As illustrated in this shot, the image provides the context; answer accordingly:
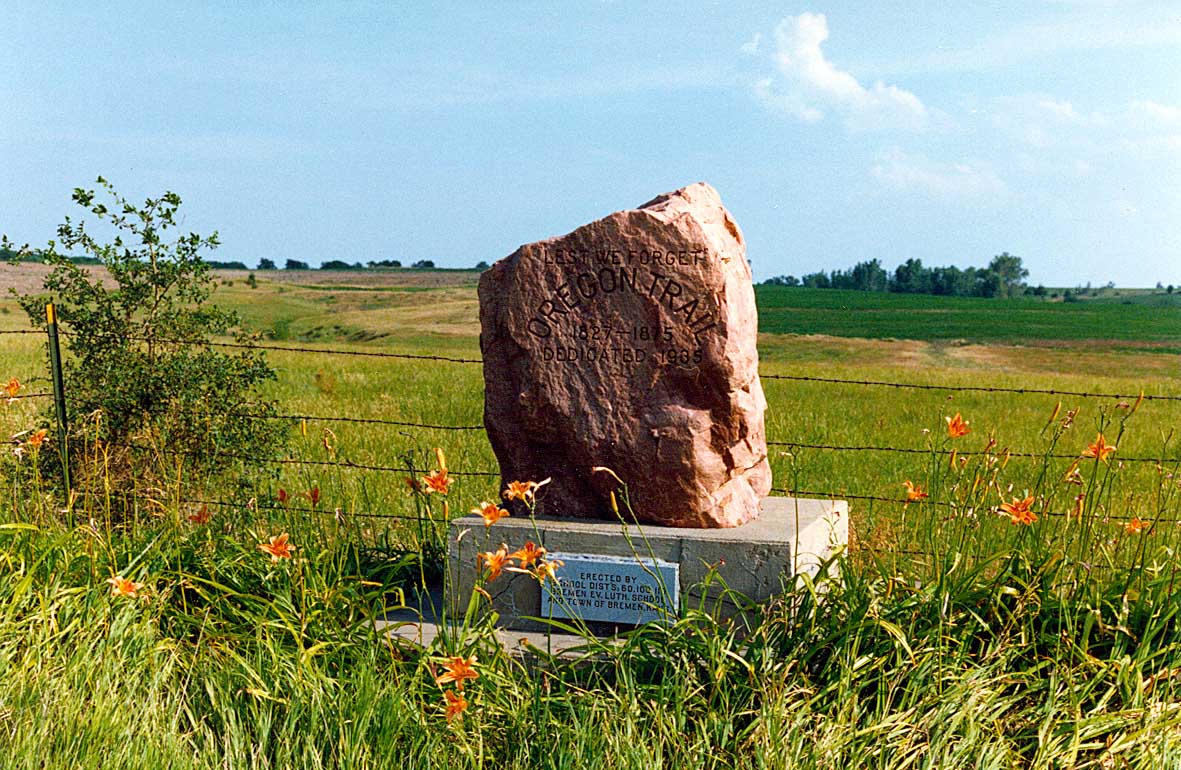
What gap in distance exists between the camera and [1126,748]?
386 cm

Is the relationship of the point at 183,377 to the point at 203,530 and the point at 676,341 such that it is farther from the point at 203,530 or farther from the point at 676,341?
the point at 676,341

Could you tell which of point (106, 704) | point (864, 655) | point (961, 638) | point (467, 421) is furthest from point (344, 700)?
point (467, 421)

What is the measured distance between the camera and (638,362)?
521 centimetres

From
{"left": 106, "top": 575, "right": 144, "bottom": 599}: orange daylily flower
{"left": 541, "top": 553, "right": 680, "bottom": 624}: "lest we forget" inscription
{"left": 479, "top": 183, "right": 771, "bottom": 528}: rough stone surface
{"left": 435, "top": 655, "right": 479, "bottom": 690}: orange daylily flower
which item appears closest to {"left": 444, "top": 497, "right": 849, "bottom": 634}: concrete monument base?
{"left": 541, "top": 553, "right": 680, "bottom": 624}: "lest we forget" inscription

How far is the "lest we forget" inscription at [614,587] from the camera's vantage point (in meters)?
4.96

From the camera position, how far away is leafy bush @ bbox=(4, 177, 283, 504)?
7.02 m

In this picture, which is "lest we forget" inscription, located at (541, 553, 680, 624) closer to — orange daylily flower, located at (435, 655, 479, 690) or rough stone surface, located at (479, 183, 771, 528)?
rough stone surface, located at (479, 183, 771, 528)

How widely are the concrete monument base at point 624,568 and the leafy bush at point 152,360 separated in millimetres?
2474

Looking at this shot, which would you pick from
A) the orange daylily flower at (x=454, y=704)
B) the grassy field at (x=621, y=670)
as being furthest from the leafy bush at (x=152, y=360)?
the orange daylily flower at (x=454, y=704)

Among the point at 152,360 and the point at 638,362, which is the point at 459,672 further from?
the point at 152,360

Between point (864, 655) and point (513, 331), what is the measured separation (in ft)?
7.02

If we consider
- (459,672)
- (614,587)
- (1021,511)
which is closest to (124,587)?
(459,672)

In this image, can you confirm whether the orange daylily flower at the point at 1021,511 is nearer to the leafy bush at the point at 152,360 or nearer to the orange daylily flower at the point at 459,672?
the orange daylily flower at the point at 459,672

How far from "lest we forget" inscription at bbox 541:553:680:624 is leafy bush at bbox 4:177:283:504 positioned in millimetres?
2862
